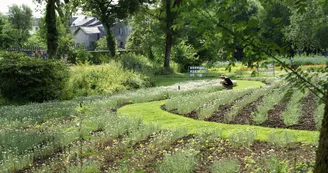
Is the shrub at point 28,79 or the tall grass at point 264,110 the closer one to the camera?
the tall grass at point 264,110

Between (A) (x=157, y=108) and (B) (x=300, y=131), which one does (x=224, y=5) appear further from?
(A) (x=157, y=108)

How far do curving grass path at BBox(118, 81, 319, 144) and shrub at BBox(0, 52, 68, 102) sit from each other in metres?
4.93

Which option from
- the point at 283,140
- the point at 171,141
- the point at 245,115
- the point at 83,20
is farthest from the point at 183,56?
the point at 83,20

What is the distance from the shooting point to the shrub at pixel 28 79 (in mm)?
14859

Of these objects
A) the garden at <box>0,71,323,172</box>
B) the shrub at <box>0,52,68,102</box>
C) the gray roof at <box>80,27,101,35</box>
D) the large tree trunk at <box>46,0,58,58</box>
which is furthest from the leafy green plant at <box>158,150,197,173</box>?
the gray roof at <box>80,27,101,35</box>

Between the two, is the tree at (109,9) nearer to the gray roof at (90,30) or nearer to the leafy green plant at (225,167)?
the leafy green plant at (225,167)

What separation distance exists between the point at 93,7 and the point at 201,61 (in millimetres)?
12765

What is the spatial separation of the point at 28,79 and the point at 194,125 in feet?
29.9

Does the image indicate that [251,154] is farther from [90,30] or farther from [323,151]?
[90,30]

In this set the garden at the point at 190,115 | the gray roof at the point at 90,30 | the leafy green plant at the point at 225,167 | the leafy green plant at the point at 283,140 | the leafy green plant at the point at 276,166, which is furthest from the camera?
the gray roof at the point at 90,30

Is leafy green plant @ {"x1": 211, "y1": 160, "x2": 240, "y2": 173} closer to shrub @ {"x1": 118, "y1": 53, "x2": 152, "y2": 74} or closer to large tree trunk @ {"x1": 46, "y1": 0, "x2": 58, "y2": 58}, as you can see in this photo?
large tree trunk @ {"x1": 46, "y1": 0, "x2": 58, "y2": 58}

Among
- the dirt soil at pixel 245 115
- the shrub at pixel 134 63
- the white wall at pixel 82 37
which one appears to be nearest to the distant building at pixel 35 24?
the white wall at pixel 82 37

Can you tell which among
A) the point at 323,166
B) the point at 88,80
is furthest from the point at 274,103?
the point at 88,80

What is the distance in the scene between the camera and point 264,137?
273 inches
